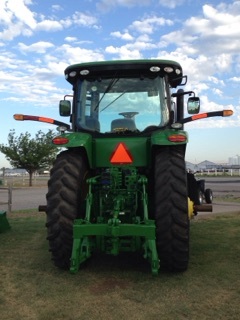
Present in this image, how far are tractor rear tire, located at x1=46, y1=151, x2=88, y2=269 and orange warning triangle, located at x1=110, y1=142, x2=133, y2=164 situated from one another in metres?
0.47

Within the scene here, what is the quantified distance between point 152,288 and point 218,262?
1.60 metres

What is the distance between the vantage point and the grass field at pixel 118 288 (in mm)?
3854

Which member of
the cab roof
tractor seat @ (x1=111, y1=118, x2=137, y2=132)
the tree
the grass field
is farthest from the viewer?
the tree

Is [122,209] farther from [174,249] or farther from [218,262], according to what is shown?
[218,262]

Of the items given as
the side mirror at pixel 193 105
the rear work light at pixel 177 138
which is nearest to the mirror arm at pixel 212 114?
the side mirror at pixel 193 105

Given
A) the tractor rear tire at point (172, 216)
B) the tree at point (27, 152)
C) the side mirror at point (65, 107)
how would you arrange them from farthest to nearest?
Result: the tree at point (27, 152) → the side mirror at point (65, 107) → the tractor rear tire at point (172, 216)

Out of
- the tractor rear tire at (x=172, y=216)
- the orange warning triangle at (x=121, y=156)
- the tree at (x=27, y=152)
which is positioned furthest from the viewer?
the tree at (x=27, y=152)

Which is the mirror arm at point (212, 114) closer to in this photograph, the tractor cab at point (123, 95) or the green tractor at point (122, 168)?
the green tractor at point (122, 168)

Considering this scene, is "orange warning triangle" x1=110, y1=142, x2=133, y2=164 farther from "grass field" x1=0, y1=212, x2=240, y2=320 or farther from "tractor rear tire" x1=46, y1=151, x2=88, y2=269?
"grass field" x1=0, y1=212, x2=240, y2=320

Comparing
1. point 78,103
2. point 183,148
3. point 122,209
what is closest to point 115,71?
point 78,103

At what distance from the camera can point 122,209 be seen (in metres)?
5.31

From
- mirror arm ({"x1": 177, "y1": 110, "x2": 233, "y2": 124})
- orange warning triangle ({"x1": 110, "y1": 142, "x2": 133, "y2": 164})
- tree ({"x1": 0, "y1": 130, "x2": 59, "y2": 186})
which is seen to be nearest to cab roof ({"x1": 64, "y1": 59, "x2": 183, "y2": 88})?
mirror arm ({"x1": 177, "y1": 110, "x2": 233, "y2": 124})

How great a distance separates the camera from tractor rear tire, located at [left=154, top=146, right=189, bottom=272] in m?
4.82

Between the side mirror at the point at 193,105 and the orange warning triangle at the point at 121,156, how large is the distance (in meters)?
1.31
